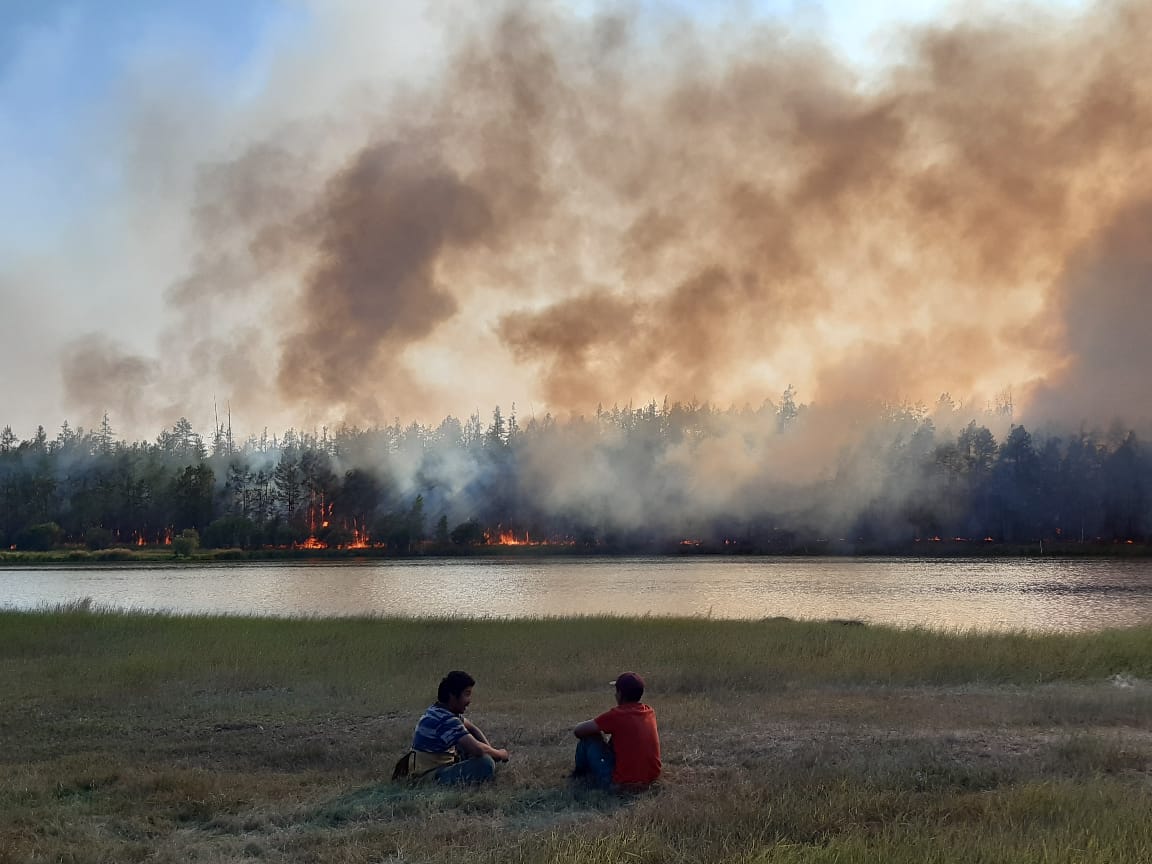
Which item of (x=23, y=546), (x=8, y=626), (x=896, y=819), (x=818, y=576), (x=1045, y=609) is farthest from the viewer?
(x=23, y=546)

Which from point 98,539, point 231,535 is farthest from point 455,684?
point 98,539

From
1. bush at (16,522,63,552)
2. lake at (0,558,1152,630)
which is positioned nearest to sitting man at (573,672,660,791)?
lake at (0,558,1152,630)

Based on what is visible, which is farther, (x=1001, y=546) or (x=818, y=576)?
(x=1001, y=546)

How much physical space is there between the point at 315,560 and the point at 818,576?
267 ft

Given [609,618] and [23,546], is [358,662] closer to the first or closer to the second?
[609,618]

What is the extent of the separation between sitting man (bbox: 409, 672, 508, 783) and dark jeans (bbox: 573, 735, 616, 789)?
1.06 m

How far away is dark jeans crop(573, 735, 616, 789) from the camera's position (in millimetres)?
12242

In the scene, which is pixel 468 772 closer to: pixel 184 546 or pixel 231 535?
pixel 184 546

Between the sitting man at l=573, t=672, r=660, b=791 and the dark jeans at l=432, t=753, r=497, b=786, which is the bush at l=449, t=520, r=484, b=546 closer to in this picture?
the dark jeans at l=432, t=753, r=497, b=786

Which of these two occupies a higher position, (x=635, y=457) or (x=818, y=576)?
(x=635, y=457)

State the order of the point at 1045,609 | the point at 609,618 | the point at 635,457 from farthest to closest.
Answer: the point at 635,457, the point at 1045,609, the point at 609,618

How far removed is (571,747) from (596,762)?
2.87 meters

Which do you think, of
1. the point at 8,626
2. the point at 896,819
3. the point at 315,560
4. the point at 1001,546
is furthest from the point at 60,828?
the point at 1001,546

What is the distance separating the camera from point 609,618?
4094cm
